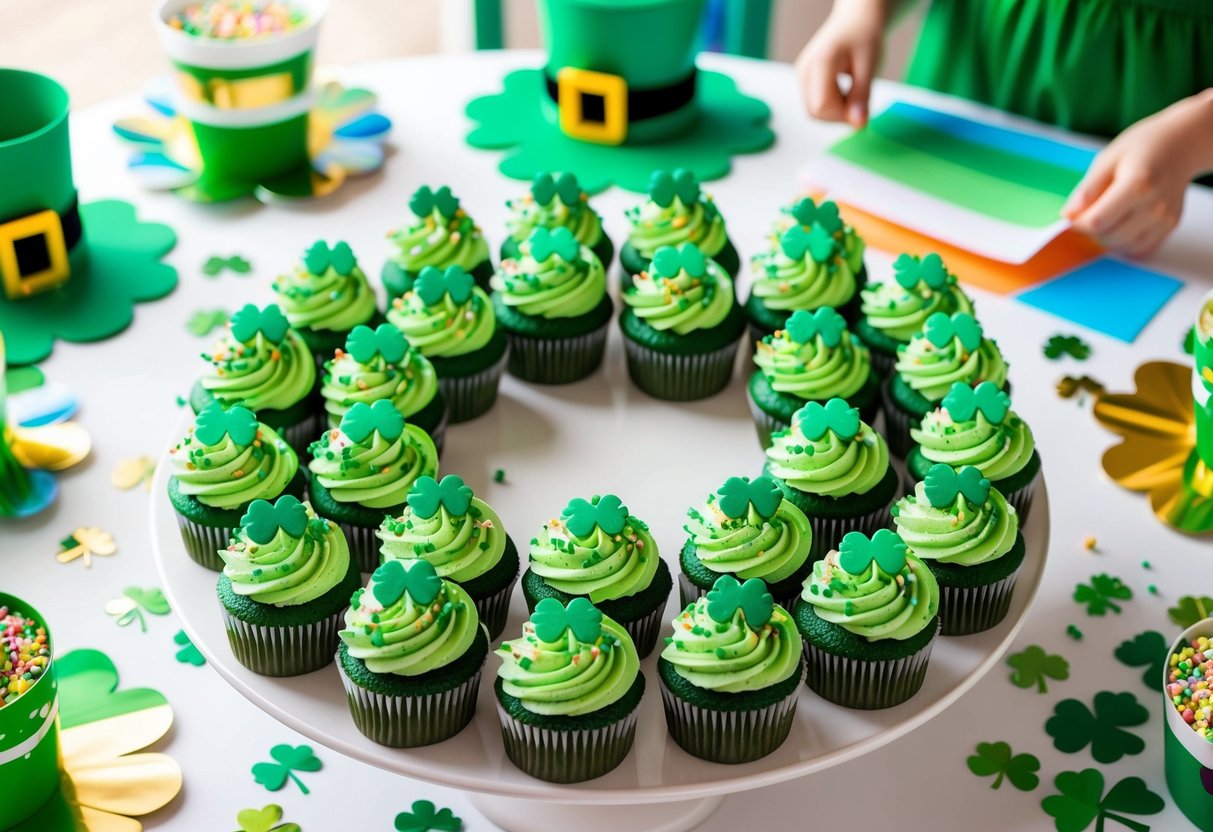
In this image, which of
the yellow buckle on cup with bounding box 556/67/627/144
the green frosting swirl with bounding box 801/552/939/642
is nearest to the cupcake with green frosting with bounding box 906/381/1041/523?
the green frosting swirl with bounding box 801/552/939/642

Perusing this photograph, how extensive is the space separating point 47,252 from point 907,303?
133 centimetres

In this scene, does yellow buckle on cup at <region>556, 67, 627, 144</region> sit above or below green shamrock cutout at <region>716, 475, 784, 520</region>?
below

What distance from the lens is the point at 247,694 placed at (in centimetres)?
148

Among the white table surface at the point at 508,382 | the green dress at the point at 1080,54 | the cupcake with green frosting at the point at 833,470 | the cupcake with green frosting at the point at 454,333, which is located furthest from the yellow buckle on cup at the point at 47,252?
the green dress at the point at 1080,54

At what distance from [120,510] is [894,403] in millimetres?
1053

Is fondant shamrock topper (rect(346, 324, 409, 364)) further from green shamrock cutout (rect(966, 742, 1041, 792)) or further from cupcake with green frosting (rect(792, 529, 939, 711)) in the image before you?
green shamrock cutout (rect(966, 742, 1041, 792))

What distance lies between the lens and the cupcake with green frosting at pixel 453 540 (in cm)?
155

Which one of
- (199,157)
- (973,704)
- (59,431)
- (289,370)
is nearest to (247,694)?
(289,370)

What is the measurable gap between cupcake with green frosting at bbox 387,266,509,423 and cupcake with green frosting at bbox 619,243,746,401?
0.21 m

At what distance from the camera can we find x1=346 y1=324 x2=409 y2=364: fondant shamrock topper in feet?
5.86

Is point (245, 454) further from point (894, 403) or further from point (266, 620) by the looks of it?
point (894, 403)

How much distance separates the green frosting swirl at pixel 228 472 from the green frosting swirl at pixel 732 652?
520mm

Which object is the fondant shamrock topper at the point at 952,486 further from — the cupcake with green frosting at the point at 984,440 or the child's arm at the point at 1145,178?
the child's arm at the point at 1145,178

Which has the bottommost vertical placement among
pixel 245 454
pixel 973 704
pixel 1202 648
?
pixel 973 704
